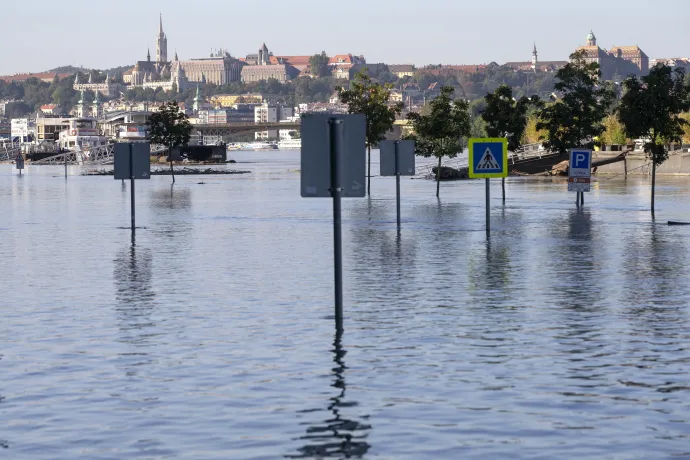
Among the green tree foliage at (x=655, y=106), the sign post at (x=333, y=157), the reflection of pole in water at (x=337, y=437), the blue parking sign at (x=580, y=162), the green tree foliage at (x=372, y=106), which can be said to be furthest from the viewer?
the green tree foliage at (x=372, y=106)

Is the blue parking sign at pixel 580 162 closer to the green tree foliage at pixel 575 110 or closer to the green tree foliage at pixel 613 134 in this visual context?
the green tree foliage at pixel 575 110

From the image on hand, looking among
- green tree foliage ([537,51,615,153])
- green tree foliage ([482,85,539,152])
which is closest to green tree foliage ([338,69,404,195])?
green tree foliage ([482,85,539,152])

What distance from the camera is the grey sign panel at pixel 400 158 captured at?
38969 millimetres

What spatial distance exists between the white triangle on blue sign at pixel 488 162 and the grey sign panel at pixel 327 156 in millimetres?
17504

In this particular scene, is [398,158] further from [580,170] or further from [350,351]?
[350,351]

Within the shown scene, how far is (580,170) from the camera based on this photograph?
150 feet

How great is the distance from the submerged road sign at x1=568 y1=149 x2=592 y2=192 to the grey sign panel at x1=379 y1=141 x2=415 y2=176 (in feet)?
21.1

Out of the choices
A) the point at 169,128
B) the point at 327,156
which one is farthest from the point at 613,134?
the point at 327,156

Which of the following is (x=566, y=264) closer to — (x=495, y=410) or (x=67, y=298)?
(x=67, y=298)

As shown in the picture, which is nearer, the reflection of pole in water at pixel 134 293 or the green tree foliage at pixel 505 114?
the reflection of pole in water at pixel 134 293

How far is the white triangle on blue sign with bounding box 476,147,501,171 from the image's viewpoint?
32.9 metres

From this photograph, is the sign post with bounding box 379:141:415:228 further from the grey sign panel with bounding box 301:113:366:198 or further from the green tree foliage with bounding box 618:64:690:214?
the grey sign panel with bounding box 301:113:366:198

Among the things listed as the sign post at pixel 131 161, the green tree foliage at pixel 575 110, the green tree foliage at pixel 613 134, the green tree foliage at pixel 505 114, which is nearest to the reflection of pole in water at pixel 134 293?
the sign post at pixel 131 161

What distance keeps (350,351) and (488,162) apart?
17680 millimetres
